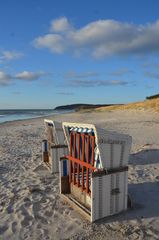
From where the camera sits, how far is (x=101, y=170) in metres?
5.58

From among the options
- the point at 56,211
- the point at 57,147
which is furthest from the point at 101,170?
the point at 57,147

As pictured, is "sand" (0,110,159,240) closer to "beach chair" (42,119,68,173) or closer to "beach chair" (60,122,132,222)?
"beach chair" (60,122,132,222)

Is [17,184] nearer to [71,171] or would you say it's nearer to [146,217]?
[71,171]

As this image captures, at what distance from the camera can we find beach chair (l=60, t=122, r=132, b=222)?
5.48 m

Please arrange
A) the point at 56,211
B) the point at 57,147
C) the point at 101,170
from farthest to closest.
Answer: the point at 57,147 → the point at 56,211 → the point at 101,170

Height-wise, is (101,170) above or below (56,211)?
above

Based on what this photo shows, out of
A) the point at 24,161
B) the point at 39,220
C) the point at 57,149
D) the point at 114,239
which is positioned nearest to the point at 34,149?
the point at 24,161

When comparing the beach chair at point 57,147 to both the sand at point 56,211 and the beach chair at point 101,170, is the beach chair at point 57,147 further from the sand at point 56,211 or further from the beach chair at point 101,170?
the beach chair at point 101,170

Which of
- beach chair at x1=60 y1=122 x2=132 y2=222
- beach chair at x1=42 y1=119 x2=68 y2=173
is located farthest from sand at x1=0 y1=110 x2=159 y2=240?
beach chair at x1=42 y1=119 x2=68 y2=173

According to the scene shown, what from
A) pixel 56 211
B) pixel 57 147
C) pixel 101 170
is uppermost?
pixel 101 170

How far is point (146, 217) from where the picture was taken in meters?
5.68

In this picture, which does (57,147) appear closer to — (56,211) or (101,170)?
(56,211)

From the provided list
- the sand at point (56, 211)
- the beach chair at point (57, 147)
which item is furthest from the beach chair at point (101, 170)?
the beach chair at point (57, 147)

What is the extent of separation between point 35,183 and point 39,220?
2.38m
